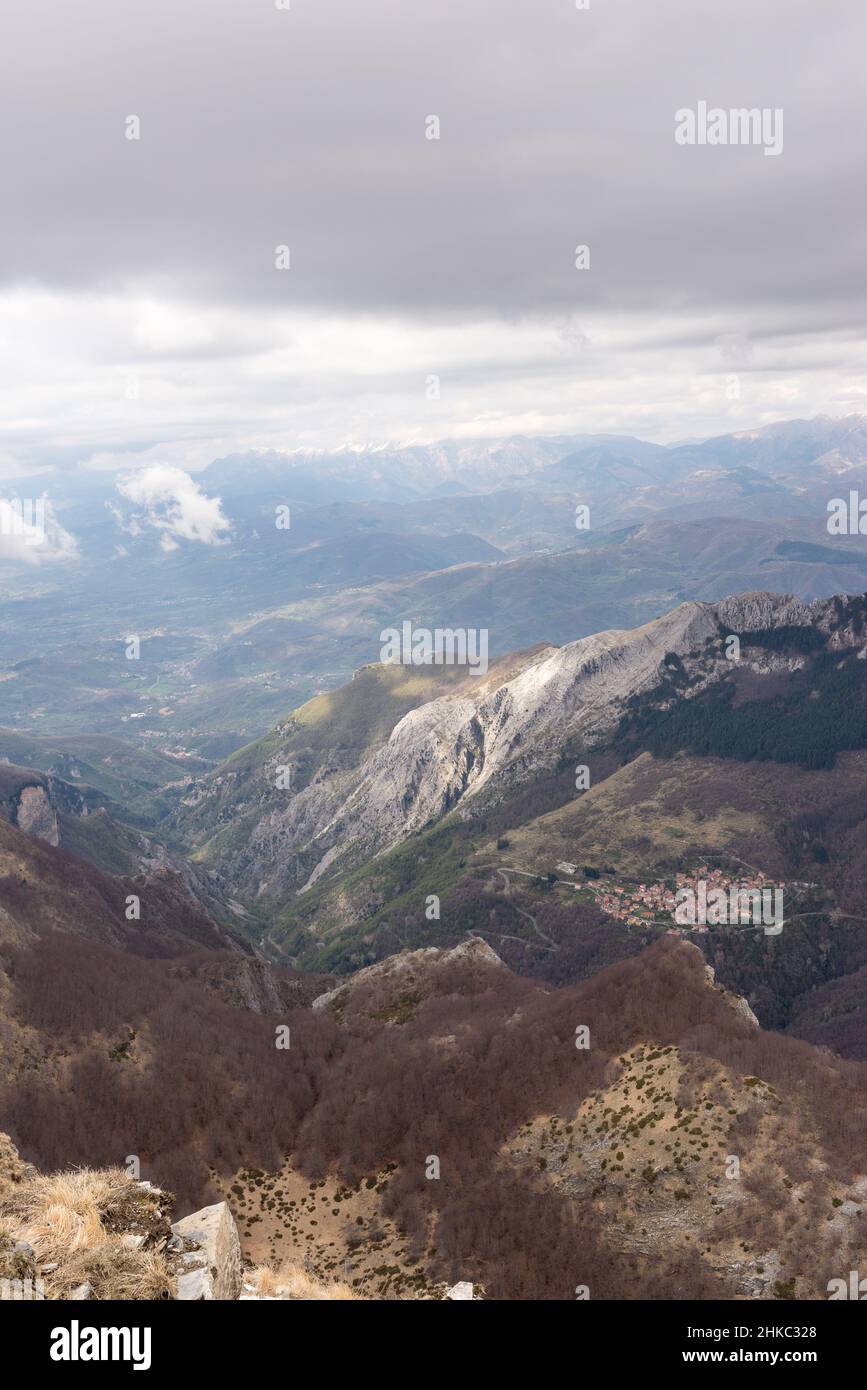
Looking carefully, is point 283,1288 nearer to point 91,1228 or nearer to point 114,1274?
point 91,1228

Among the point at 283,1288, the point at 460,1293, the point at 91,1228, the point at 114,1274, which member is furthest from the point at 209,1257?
the point at 460,1293

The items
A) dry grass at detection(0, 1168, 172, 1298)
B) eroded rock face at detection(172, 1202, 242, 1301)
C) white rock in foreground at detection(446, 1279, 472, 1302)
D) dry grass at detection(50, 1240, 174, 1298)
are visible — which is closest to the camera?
dry grass at detection(50, 1240, 174, 1298)

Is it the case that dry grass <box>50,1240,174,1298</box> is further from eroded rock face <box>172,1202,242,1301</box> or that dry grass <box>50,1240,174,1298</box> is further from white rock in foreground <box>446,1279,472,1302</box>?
white rock in foreground <box>446,1279,472,1302</box>

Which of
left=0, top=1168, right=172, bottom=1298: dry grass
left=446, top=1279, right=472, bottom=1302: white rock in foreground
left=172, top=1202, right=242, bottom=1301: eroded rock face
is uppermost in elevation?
left=0, top=1168, right=172, bottom=1298: dry grass

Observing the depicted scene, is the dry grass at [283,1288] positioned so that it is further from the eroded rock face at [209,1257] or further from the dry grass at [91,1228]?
the dry grass at [91,1228]

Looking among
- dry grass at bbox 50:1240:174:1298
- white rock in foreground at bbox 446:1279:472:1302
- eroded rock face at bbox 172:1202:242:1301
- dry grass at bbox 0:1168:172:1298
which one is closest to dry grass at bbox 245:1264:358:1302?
eroded rock face at bbox 172:1202:242:1301

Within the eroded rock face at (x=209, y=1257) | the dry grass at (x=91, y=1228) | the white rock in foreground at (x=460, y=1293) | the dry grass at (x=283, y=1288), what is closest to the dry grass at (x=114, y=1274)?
the dry grass at (x=91, y=1228)

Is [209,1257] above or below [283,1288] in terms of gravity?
above
